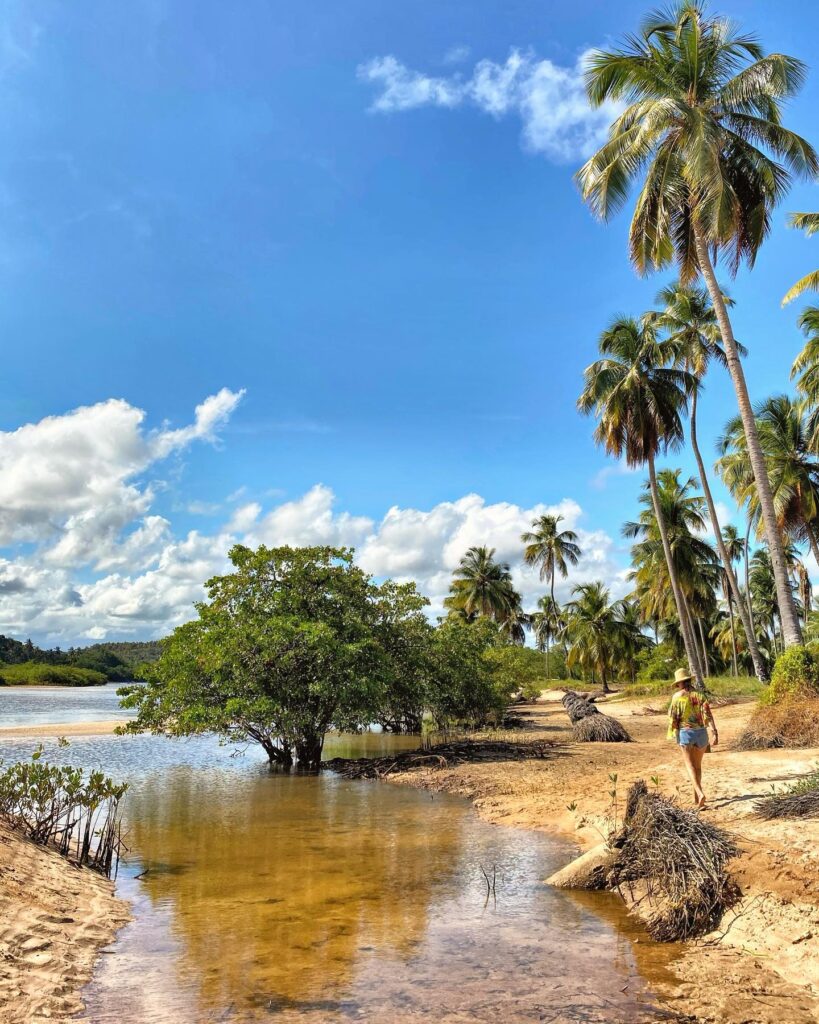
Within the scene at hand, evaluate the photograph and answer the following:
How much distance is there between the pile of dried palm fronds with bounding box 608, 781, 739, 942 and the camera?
653 centimetres

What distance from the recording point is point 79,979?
217 inches

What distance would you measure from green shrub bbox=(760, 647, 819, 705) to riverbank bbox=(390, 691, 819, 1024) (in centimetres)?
160

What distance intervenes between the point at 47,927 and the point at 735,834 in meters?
6.99

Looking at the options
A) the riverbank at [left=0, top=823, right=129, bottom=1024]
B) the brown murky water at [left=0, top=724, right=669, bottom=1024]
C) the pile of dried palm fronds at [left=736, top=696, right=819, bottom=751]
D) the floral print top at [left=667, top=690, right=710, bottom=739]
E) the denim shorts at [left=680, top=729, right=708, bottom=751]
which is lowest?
the brown murky water at [left=0, top=724, right=669, bottom=1024]

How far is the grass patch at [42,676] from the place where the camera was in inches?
3743

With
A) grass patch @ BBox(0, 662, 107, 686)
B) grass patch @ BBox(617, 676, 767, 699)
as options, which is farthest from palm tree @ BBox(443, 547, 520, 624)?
grass patch @ BBox(0, 662, 107, 686)

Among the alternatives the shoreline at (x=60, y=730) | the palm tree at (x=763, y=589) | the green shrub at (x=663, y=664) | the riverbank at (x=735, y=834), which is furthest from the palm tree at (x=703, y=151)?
the palm tree at (x=763, y=589)

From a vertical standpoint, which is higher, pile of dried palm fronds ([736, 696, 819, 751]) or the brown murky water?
pile of dried palm fronds ([736, 696, 819, 751])

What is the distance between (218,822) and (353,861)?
12.2 feet

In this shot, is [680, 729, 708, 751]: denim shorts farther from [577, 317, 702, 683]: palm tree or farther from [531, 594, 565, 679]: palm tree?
[531, 594, 565, 679]: palm tree

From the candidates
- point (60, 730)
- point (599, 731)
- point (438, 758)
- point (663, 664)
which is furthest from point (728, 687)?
point (60, 730)

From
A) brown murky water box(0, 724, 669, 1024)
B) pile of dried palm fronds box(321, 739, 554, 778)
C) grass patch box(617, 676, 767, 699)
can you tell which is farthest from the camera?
grass patch box(617, 676, 767, 699)

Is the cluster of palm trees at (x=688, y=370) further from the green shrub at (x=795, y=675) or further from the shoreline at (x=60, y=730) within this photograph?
the shoreline at (x=60, y=730)

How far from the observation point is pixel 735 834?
25.2 ft
